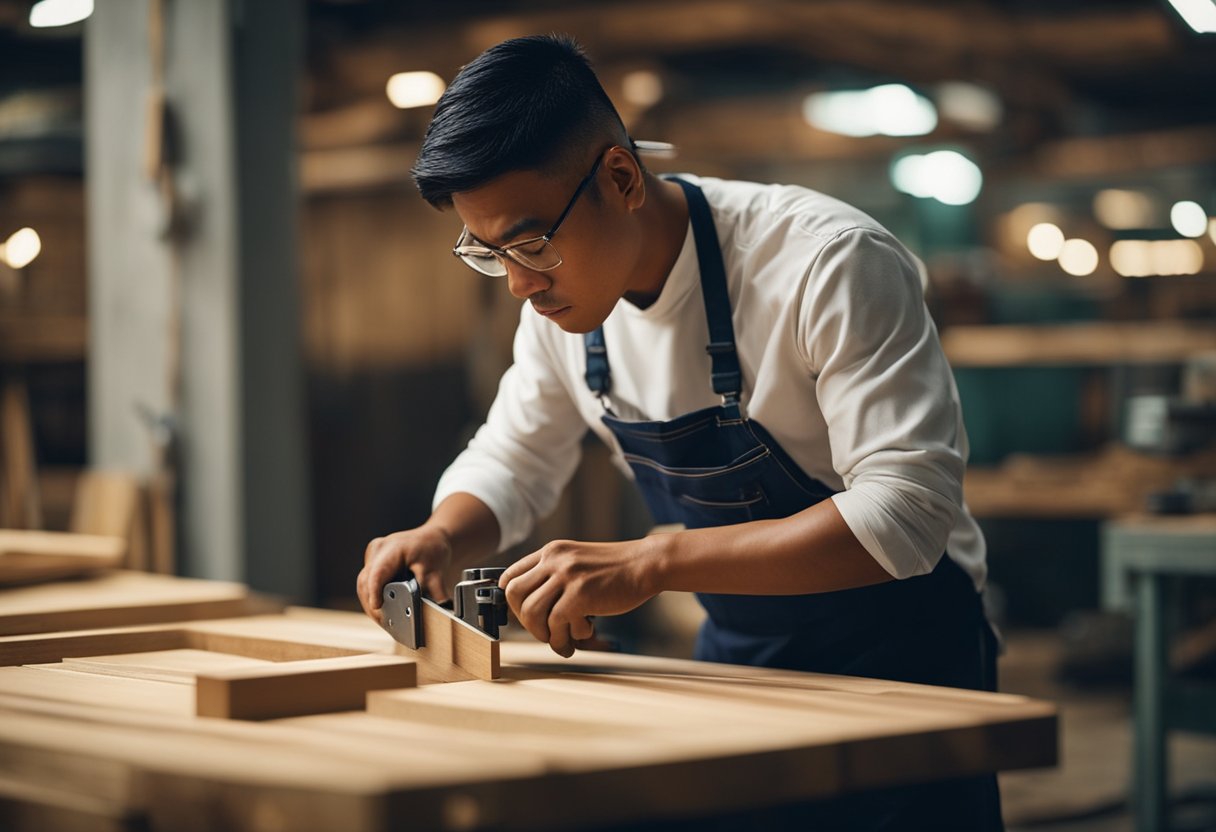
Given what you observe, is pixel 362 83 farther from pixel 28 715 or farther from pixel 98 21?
pixel 28 715

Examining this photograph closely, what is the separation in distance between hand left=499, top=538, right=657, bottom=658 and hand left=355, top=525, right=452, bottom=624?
0.37 metres

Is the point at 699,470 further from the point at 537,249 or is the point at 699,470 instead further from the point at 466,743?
the point at 466,743

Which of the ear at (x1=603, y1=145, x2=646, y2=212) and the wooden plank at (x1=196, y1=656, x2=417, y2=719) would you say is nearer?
the wooden plank at (x1=196, y1=656, x2=417, y2=719)

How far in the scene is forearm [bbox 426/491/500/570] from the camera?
7.43 feet

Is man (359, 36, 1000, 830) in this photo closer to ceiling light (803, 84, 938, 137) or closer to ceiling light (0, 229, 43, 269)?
ceiling light (0, 229, 43, 269)

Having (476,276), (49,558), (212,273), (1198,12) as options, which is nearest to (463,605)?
(49,558)

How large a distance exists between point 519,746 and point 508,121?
90 centimetres

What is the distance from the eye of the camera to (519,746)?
137 cm

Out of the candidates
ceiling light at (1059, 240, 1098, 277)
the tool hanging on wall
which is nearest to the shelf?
ceiling light at (1059, 240, 1098, 277)

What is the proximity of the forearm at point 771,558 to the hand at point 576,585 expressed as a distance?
3cm

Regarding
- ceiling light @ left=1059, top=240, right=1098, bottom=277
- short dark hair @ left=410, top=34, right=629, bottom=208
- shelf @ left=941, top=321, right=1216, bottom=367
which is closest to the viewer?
short dark hair @ left=410, top=34, right=629, bottom=208

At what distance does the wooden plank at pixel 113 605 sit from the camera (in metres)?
2.29

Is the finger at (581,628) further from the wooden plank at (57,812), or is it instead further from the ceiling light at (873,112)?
the ceiling light at (873,112)

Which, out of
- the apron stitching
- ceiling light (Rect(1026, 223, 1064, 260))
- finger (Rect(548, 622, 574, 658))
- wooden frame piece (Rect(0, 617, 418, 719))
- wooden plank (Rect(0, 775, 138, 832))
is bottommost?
wooden plank (Rect(0, 775, 138, 832))
